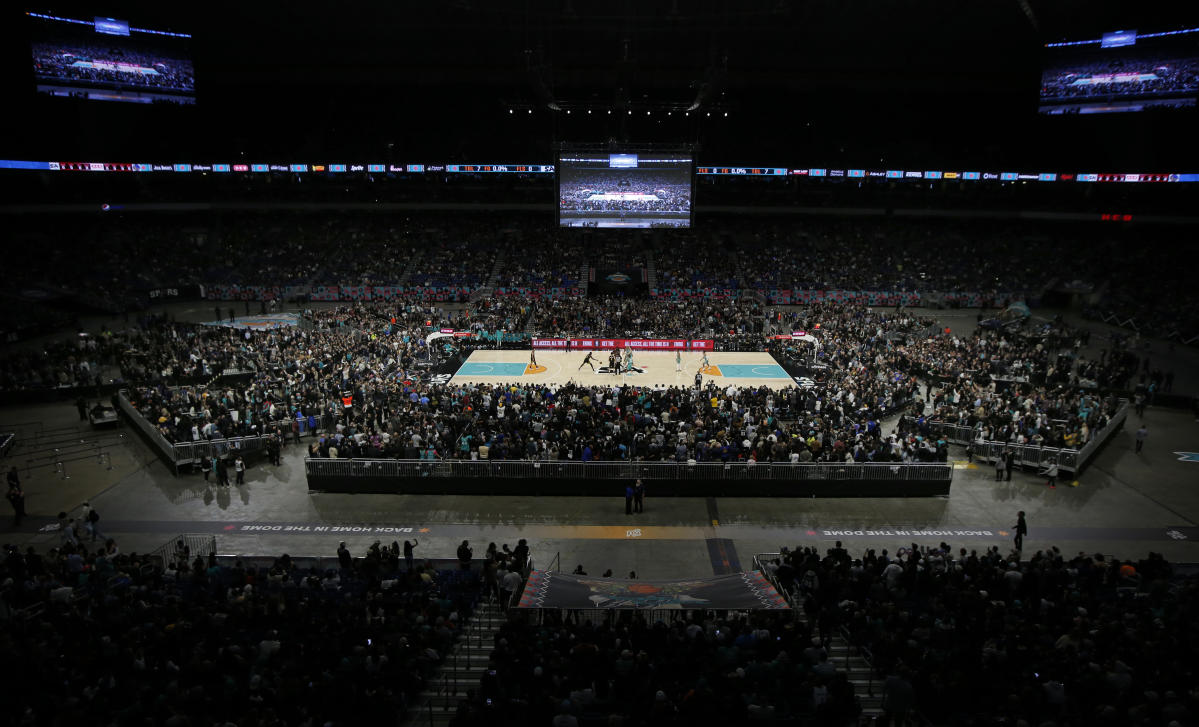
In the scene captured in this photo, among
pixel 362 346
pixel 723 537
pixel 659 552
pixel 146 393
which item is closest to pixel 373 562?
pixel 659 552

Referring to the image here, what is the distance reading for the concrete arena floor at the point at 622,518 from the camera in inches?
763

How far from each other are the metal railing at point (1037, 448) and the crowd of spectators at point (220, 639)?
63.0 feet

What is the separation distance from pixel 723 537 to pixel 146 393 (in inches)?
931

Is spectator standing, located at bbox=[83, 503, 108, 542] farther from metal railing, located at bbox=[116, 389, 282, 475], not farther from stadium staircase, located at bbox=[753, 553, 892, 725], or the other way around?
stadium staircase, located at bbox=[753, 553, 892, 725]

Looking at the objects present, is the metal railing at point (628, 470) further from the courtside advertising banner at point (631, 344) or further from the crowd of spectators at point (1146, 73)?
the crowd of spectators at point (1146, 73)

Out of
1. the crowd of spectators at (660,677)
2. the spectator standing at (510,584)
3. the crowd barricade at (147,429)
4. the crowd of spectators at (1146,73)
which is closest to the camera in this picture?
the crowd of spectators at (660,677)

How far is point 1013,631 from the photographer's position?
1141 centimetres

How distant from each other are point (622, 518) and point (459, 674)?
10040mm

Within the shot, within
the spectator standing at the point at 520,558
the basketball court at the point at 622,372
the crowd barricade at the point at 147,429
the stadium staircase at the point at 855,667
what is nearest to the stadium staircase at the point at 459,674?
the spectator standing at the point at 520,558

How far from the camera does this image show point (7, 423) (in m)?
28.9

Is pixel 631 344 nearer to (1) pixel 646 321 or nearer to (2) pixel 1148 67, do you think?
(1) pixel 646 321

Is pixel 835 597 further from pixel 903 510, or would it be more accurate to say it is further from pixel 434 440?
pixel 434 440

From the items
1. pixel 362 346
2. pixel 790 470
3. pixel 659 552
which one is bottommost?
pixel 659 552

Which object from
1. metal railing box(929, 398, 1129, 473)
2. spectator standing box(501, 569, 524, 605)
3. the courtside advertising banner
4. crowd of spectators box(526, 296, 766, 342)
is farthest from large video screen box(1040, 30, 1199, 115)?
spectator standing box(501, 569, 524, 605)
